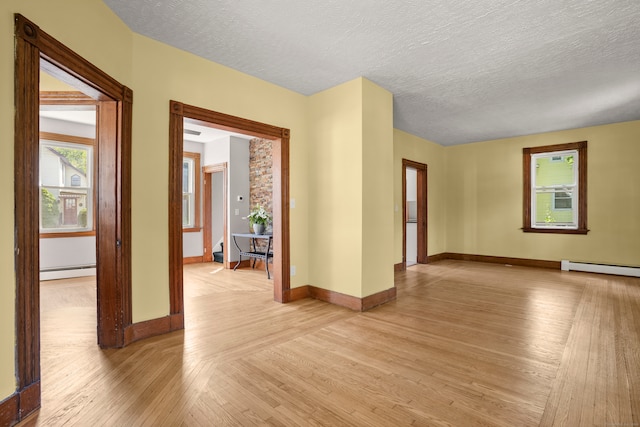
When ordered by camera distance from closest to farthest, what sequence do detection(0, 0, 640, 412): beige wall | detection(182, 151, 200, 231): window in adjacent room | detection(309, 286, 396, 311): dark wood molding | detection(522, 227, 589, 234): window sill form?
detection(0, 0, 640, 412): beige wall
detection(309, 286, 396, 311): dark wood molding
detection(522, 227, 589, 234): window sill
detection(182, 151, 200, 231): window in adjacent room

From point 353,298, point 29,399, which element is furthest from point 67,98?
point 353,298

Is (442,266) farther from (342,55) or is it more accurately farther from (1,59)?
(1,59)

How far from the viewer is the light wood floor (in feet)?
6.04

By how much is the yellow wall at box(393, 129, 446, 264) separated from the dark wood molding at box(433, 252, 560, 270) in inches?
7.9

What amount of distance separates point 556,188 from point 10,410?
837cm

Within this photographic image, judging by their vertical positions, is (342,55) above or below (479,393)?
above

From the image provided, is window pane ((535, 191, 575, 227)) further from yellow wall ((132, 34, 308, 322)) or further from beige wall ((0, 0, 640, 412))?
yellow wall ((132, 34, 308, 322))

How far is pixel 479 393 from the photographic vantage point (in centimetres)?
205

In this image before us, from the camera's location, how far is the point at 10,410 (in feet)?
5.61

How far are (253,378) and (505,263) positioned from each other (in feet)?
21.9

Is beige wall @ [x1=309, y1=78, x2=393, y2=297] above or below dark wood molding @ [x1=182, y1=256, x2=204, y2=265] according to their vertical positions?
above

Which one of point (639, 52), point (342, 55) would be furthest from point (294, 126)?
point (639, 52)

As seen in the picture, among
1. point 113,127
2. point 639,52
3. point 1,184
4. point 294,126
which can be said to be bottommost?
point 1,184

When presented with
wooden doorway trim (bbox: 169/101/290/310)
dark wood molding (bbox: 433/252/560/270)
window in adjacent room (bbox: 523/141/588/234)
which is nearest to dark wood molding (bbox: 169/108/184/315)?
wooden doorway trim (bbox: 169/101/290/310)
